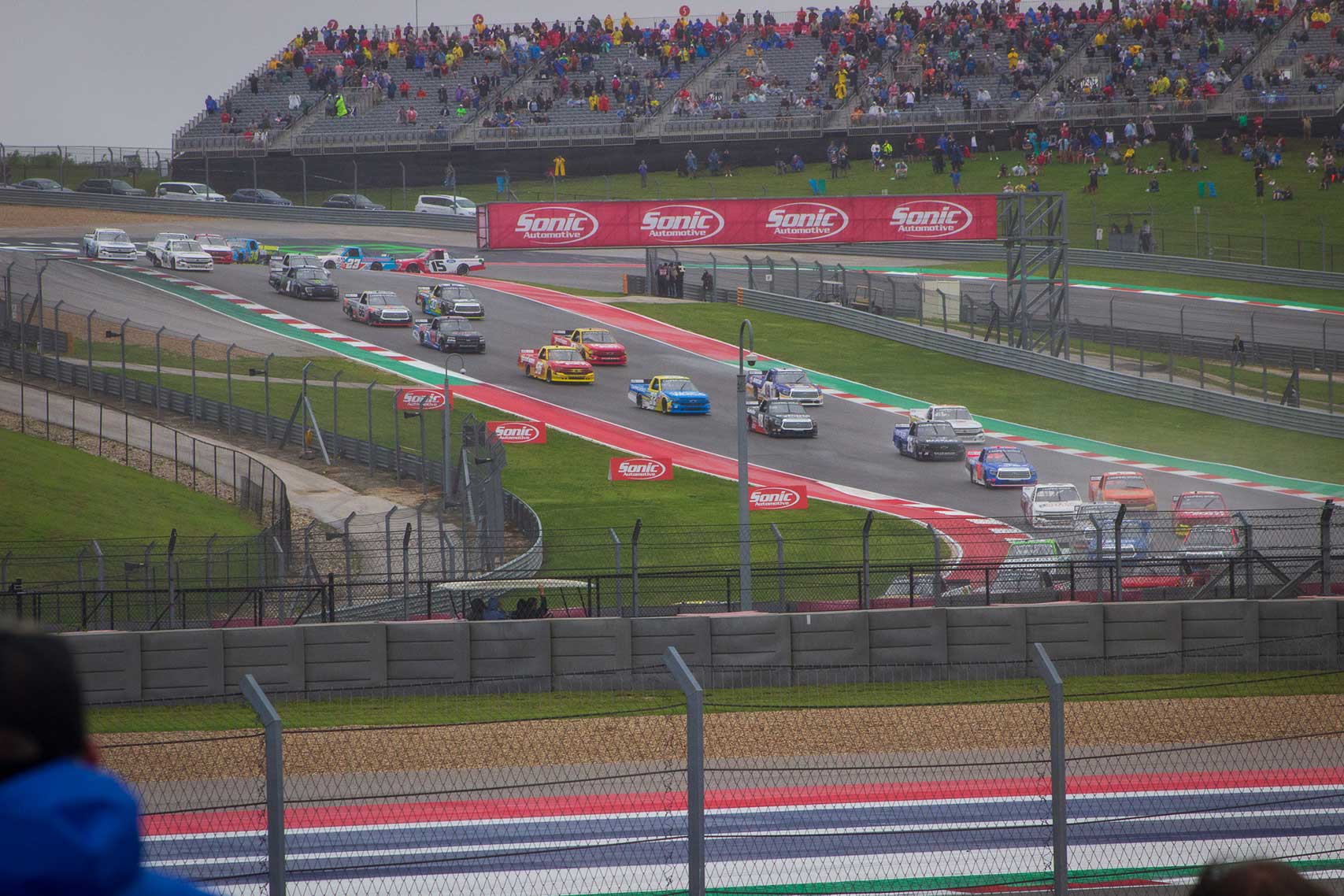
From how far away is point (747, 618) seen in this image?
16203 mm

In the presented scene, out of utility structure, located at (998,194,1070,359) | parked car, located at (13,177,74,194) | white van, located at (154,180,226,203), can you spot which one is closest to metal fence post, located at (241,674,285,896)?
utility structure, located at (998,194,1070,359)

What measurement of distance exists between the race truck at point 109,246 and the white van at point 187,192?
11.5 meters

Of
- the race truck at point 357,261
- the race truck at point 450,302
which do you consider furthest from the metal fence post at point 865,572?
the race truck at point 357,261

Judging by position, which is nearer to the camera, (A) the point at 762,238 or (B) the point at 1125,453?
(B) the point at 1125,453

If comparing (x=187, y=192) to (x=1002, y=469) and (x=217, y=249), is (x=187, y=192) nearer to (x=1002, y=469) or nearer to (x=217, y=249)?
(x=217, y=249)

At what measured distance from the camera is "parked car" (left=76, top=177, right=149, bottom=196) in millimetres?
68938

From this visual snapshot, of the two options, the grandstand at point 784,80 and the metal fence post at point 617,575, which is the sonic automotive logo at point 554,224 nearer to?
the grandstand at point 784,80

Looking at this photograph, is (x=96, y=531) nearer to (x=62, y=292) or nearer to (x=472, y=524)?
(x=472, y=524)

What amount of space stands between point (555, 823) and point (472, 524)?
18035 mm

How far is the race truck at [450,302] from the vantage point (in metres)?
51.4

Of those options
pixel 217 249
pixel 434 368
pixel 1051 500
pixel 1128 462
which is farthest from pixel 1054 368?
pixel 217 249

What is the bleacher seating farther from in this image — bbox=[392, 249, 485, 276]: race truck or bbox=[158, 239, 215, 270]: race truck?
bbox=[158, 239, 215, 270]: race truck

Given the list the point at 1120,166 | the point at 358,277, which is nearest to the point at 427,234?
the point at 358,277

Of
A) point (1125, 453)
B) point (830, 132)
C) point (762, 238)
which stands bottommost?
point (1125, 453)
